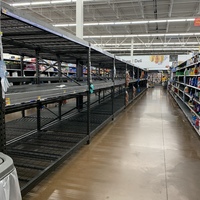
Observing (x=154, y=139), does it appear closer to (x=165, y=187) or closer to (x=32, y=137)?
(x=165, y=187)

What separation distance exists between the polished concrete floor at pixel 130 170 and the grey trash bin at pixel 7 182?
1.12 m

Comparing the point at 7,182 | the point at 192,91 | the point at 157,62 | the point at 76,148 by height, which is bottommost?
the point at 76,148

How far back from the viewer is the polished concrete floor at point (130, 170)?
2.37m

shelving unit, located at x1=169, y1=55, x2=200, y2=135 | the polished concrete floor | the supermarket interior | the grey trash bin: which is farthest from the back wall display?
the grey trash bin

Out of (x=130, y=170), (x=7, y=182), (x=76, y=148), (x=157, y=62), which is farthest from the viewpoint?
(x=157, y=62)

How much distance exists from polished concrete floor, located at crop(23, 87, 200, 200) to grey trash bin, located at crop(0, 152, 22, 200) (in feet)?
3.68

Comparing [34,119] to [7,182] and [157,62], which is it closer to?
[7,182]

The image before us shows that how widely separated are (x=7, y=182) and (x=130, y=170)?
2086 millimetres

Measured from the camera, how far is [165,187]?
252 cm

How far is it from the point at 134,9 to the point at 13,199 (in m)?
11.4

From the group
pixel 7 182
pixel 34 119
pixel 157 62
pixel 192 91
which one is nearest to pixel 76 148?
pixel 7 182

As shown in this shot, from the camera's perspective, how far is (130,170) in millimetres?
A: 2973

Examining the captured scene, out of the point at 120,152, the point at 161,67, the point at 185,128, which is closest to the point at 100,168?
the point at 120,152

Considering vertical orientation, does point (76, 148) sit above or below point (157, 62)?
below
